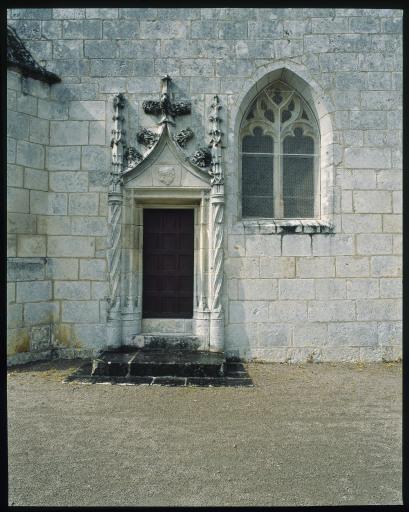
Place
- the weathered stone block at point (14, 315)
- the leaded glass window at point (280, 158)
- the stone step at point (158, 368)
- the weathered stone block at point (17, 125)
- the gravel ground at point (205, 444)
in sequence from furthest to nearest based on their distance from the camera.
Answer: the leaded glass window at point (280, 158) < the weathered stone block at point (17, 125) < the weathered stone block at point (14, 315) < the stone step at point (158, 368) < the gravel ground at point (205, 444)

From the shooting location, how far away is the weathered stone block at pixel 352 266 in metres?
5.67

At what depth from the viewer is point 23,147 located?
552 centimetres

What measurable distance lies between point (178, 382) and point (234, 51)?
4858 millimetres

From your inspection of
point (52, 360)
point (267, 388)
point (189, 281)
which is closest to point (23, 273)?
point (52, 360)

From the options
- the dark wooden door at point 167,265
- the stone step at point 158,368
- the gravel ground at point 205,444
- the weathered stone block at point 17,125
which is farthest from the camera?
the dark wooden door at point 167,265

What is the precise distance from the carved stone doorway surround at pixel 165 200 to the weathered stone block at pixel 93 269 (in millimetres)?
181

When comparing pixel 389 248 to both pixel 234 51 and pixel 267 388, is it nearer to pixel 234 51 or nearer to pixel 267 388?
pixel 267 388

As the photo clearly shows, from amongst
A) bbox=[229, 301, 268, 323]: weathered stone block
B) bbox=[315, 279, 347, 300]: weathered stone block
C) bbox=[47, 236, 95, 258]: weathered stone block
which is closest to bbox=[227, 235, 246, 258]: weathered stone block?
bbox=[229, 301, 268, 323]: weathered stone block

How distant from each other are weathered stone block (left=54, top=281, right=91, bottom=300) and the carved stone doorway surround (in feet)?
1.34

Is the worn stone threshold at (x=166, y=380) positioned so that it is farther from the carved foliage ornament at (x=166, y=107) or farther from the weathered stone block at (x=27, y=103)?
the weathered stone block at (x=27, y=103)

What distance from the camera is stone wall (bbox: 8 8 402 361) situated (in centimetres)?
564

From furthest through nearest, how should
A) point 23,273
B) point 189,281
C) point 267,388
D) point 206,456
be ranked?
1. point 189,281
2. point 23,273
3. point 267,388
4. point 206,456

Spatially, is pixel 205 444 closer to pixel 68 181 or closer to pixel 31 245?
pixel 31 245

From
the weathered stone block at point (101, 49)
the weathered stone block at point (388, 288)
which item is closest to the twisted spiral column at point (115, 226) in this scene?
the weathered stone block at point (101, 49)
